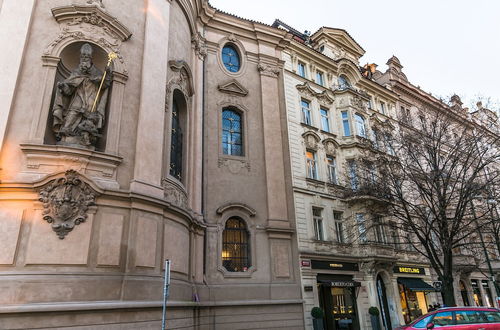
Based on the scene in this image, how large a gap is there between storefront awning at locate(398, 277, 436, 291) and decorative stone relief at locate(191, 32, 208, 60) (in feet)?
60.3

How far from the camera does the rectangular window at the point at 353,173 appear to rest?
20828mm

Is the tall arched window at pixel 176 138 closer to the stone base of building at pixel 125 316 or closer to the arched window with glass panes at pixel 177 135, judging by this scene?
the arched window with glass panes at pixel 177 135

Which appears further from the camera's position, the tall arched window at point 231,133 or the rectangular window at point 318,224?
the rectangular window at point 318,224

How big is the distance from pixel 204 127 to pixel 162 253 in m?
8.00

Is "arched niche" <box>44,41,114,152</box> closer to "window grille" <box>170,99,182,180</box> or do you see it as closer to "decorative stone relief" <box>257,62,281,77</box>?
"window grille" <box>170,99,182,180</box>

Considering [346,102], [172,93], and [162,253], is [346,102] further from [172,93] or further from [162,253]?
[162,253]

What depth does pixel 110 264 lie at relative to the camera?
981cm

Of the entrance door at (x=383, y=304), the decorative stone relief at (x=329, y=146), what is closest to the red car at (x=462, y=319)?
the entrance door at (x=383, y=304)

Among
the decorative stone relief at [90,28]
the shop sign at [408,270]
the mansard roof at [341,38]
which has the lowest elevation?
the shop sign at [408,270]

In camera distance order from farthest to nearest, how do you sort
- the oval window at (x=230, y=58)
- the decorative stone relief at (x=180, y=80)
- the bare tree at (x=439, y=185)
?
the oval window at (x=230, y=58), the bare tree at (x=439, y=185), the decorative stone relief at (x=180, y=80)

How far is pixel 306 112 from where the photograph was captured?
22.9 metres

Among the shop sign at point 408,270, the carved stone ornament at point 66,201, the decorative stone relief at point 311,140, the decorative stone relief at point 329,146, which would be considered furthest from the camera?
the shop sign at point 408,270

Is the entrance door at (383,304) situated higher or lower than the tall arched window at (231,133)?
lower

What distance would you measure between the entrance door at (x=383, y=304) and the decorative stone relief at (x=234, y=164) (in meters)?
11.2
